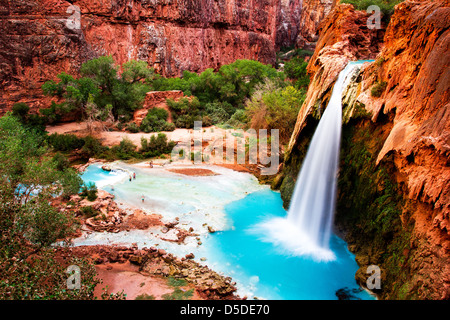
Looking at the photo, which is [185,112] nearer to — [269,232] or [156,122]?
[156,122]

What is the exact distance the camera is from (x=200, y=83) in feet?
108

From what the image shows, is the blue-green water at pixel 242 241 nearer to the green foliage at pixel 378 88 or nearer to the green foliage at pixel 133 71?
the green foliage at pixel 378 88

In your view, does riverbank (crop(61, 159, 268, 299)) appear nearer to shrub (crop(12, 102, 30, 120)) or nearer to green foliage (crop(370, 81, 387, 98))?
green foliage (crop(370, 81, 387, 98))

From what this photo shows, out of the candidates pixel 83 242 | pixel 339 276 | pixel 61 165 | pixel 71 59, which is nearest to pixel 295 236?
pixel 339 276

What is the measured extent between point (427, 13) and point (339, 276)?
8.83 meters

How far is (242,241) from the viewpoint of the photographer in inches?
444

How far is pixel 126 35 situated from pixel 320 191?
112ft

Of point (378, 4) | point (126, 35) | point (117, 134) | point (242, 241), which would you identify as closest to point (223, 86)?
point (117, 134)

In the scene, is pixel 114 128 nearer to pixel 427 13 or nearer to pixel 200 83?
pixel 200 83

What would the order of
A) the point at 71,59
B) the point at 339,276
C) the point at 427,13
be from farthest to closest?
1. the point at 71,59
2. the point at 339,276
3. the point at 427,13

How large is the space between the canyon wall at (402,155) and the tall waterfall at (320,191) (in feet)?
1.31

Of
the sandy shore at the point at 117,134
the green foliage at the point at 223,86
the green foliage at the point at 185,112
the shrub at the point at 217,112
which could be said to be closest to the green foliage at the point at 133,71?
the green foliage at the point at 223,86

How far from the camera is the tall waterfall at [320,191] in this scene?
11188 millimetres

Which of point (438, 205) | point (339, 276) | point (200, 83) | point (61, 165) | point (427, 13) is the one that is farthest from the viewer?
point (200, 83)
